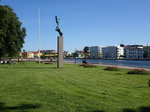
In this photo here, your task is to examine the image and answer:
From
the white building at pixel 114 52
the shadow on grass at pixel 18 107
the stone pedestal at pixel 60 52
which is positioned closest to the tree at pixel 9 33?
the stone pedestal at pixel 60 52

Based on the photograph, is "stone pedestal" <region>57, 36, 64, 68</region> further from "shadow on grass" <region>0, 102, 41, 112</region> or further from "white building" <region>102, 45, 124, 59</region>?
"white building" <region>102, 45, 124, 59</region>

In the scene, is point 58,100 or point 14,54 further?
point 14,54

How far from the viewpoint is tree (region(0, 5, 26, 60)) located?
1443 inches

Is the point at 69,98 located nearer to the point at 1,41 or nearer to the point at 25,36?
the point at 1,41

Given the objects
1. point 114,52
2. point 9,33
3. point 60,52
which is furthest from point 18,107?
point 114,52

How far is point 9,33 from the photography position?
3978cm

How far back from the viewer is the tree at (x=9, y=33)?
36.7m

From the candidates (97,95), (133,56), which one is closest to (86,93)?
(97,95)

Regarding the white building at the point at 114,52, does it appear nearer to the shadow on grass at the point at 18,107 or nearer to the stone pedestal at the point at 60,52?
the stone pedestal at the point at 60,52

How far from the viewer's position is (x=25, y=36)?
1848 inches

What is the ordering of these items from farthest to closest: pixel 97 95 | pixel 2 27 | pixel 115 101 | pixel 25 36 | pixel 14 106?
pixel 25 36, pixel 2 27, pixel 97 95, pixel 115 101, pixel 14 106

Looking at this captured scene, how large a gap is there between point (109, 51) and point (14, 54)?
151m

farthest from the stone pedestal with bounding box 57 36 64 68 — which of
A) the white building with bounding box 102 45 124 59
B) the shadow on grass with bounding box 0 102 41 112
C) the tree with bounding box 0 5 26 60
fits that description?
the white building with bounding box 102 45 124 59

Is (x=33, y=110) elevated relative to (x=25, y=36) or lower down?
lower down
